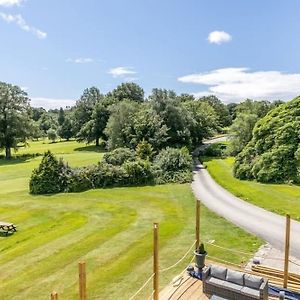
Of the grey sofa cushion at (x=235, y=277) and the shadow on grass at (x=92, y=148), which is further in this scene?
the shadow on grass at (x=92, y=148)

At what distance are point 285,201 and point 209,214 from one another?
19.2 feet

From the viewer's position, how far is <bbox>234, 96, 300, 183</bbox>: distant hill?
96.5 feet

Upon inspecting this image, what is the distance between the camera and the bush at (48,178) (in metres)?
28.6

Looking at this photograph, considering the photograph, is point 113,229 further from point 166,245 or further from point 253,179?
point 253,179

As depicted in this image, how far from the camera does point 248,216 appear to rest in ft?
67.3

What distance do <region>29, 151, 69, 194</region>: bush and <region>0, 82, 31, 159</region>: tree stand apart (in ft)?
88.7

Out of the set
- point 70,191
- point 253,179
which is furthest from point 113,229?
point 253,179

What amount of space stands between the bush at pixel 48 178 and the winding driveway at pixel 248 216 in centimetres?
1115

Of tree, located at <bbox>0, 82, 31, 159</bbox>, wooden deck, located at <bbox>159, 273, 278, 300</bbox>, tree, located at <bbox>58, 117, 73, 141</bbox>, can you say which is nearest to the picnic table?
wooden deck, located at <bbox>159, 273, 278, 300</bbox>

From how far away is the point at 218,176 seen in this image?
33.2 metres

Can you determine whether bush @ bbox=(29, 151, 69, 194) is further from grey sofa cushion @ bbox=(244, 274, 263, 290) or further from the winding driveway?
grey sofa cushion @ bbox=(244, 274, 263, 290)

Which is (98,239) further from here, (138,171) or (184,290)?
(138,171)

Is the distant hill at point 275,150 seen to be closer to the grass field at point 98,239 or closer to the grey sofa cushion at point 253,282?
the grass field at point 98,239

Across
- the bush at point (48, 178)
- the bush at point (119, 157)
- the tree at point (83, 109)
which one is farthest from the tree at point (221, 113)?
the bush at point (48, 178)
